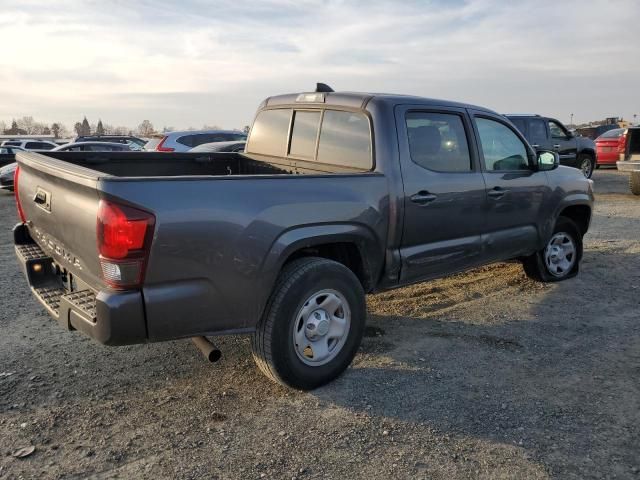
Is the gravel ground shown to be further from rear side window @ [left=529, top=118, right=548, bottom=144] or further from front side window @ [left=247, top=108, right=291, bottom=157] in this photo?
rear side window @ [left=529, top=118, right=548, bottom=144]

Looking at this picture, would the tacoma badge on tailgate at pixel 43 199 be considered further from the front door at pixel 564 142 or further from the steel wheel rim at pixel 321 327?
the front door at pixel 564 142

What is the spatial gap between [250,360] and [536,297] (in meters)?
3.11

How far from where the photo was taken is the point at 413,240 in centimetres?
412

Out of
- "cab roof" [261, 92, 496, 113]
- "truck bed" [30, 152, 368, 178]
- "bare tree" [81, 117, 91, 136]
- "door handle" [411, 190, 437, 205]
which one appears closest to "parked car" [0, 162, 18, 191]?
"truck bed" [30, 152, 368, 178]

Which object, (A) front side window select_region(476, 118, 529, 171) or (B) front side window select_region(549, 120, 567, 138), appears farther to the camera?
(B) front side window select_region(549, 120, 567, 138)

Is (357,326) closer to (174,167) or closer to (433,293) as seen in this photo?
(433,293)

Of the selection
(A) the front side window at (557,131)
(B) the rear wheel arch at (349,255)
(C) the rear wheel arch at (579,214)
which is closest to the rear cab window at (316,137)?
(B) the rear wheel arch at (349,255)

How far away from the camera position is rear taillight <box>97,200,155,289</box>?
270 centimetres

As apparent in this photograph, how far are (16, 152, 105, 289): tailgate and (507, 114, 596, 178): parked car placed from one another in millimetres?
11931

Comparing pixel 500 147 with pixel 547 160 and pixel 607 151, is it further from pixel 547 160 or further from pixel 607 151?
pixel 607 151

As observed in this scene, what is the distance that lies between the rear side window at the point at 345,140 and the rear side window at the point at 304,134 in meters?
0.09

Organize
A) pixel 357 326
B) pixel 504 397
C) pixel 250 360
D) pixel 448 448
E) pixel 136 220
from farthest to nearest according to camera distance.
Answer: pixel 250 360
pixel 357 326
pixel 504 397
pixel 448 448
pixel 136 220

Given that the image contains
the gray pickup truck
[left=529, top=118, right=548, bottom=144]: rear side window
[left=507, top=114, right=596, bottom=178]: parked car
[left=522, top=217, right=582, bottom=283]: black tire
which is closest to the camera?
the gray pickup truck

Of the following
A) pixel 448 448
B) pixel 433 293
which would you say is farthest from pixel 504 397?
pixel 433 293
